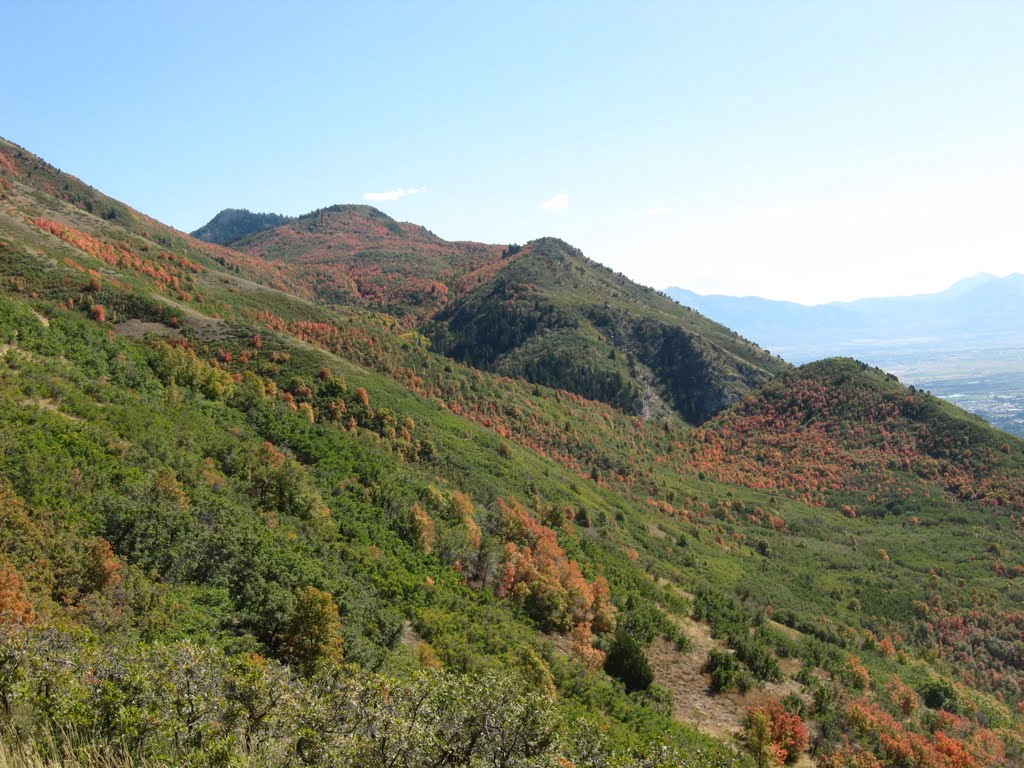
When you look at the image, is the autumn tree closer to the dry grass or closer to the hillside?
the hillside

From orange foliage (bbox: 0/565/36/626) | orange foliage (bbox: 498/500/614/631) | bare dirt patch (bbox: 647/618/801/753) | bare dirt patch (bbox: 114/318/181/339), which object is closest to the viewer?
orange foliage (bbox: 0/565/36/626)

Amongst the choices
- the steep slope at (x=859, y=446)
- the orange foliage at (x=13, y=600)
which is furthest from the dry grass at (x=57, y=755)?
the steep slope at (x=859, y=446)

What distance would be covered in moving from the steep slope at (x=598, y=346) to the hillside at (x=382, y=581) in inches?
2138

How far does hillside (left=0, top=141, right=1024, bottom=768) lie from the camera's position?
12914mm

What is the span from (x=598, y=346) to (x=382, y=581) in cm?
12816

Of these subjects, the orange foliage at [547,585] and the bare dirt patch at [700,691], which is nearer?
the bare dirt patch at [700,691]

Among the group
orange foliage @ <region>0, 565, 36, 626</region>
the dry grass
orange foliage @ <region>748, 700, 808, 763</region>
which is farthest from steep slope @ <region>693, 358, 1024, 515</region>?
the dry grass

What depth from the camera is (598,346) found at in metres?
153

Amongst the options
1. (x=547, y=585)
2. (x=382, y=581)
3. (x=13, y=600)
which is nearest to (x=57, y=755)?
(x=13, y=600)

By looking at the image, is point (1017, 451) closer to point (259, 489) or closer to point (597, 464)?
point (597, 464)

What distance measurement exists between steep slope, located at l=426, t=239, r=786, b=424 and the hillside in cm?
5431

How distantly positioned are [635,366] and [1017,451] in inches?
3177

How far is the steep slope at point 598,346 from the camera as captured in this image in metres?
145

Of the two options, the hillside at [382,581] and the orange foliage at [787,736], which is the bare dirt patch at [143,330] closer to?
the hillside at [382,581]
